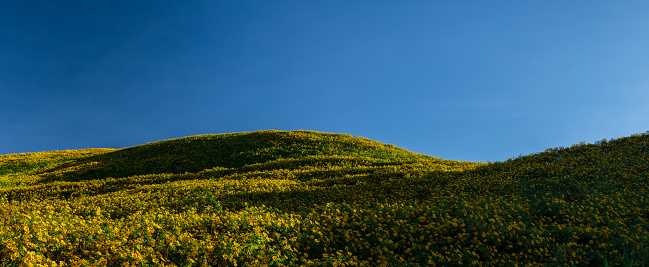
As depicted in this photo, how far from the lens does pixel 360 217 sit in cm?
1045

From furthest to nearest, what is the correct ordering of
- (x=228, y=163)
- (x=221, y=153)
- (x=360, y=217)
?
(x=221, y=153)
(x=228, y=163)
(x=360, y=217)

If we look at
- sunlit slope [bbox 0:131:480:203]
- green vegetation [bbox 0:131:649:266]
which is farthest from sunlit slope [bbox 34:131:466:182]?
green vegetation [bbox 0:131:649:266]

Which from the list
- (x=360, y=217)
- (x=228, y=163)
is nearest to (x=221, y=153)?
(x=228, y=163)

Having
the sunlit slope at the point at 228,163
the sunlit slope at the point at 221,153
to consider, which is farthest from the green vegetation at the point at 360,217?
the sunlit slope at the point at 221,153

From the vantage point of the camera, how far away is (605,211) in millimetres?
11445

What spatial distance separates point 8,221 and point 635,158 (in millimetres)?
24517

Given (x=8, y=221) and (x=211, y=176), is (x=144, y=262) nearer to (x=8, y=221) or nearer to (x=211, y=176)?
(x=8, y=221)

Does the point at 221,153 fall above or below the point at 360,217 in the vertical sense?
above

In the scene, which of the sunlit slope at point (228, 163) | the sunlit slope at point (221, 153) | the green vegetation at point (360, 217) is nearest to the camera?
the green vegetation at point (360, 217)

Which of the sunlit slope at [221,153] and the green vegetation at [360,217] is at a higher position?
the sunlit slope at [221,153]

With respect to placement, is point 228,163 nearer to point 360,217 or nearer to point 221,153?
point 221,153

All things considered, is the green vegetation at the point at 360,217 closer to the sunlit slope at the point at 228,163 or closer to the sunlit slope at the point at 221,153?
the sunlit slope at the point at 228,163

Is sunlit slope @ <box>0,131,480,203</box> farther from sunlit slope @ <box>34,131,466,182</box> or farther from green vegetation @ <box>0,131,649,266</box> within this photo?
green vegetation @ <box>0,131,649,266</box>

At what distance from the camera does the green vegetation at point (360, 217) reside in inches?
293
